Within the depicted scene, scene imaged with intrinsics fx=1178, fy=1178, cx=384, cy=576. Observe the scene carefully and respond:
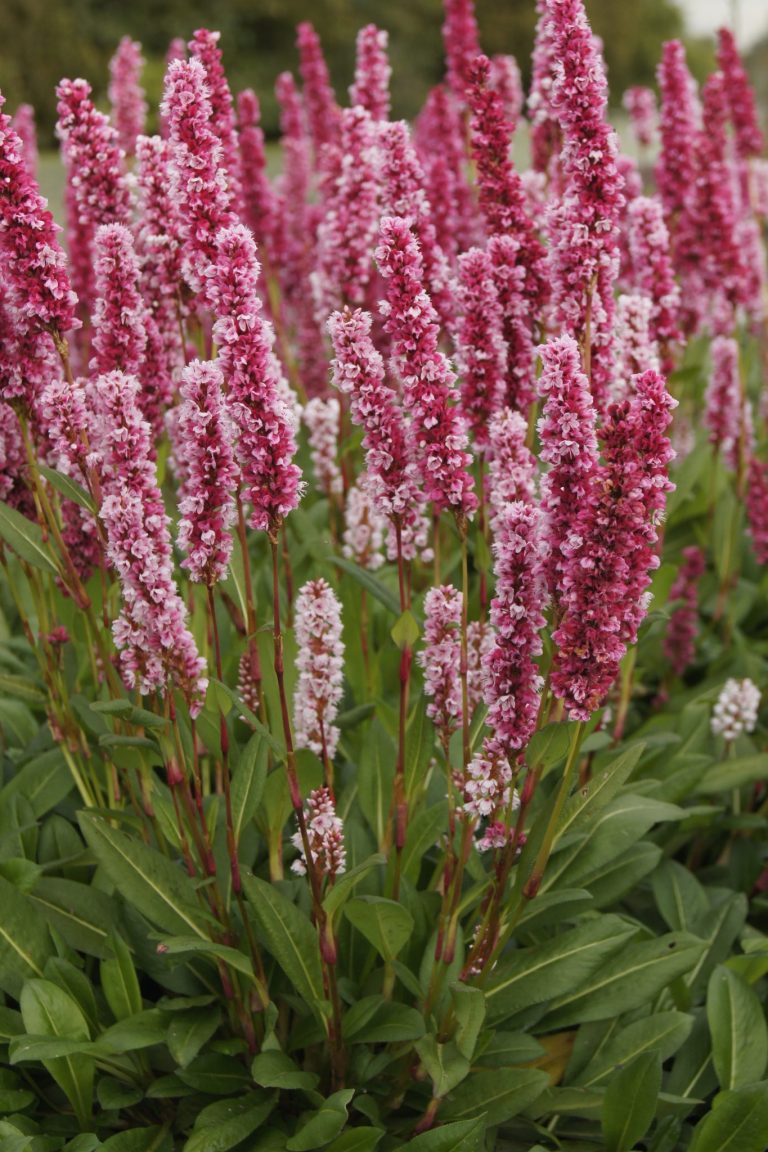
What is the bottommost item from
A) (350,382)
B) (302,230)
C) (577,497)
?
(577,497)

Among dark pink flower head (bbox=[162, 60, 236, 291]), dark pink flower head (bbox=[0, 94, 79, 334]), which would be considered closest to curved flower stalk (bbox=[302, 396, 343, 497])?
dark pink flower head (bbox=[0, 94, 79, 334])

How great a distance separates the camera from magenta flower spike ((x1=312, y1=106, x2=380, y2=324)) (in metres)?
4.17

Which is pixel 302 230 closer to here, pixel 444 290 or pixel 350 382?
pixel 444 290

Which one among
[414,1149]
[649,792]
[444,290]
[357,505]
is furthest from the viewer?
[357,505]

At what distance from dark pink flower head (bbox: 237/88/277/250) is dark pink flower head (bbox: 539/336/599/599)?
11.0ft

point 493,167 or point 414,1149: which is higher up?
point 493,167

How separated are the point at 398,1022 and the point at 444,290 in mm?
2077

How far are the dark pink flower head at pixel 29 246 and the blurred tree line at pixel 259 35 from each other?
2193 cm

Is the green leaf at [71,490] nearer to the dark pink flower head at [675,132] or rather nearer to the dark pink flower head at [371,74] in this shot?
the dark pink flower head at [371,74]

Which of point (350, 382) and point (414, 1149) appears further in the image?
point (414, 1149)

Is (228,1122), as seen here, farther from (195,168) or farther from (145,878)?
(195,168)

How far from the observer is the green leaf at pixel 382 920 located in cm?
282

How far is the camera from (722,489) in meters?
6.28

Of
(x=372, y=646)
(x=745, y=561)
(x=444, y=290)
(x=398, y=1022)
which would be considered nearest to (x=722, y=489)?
(x=745, y=561)
